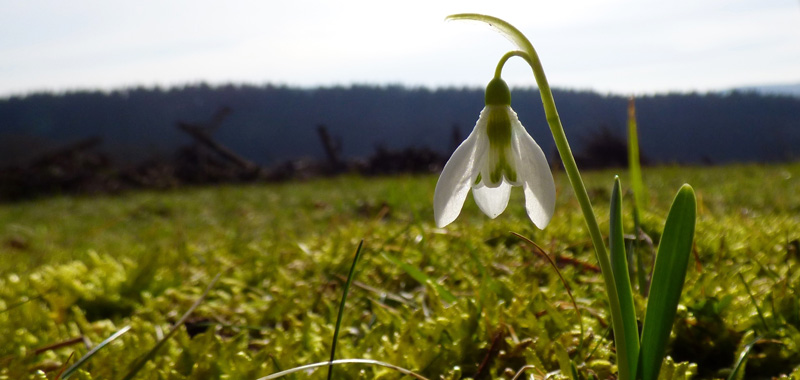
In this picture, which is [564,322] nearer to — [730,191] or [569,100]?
[730,191]

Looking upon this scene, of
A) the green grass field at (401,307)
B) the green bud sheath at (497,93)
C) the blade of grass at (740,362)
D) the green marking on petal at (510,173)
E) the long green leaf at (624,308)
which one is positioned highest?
the green bud sheath at (497,93)

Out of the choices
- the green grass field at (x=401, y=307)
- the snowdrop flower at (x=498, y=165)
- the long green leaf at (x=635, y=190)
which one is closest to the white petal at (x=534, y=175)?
the snowdrop flower at (x=498, y=165)

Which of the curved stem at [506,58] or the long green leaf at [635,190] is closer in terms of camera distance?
the curved stem at [506,58]

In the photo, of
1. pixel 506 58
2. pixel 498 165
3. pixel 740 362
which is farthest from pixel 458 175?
pixel 740 362

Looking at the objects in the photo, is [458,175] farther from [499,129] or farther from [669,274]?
[669,274]

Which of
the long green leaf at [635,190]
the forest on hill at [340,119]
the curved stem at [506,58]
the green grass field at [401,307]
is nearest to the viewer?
the curved stem at [506,58]

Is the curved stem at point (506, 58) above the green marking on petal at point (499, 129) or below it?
above

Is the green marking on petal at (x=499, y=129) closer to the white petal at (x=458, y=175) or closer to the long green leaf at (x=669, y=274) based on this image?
the white petal at (x=458, y=175)

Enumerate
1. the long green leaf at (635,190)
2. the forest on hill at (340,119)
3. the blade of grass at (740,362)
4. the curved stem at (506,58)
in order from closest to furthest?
the curved stem at (506,58)
the blade of grass at (740,362)
the long green leaf at (635,190)
the forest on hill at (340,119)
